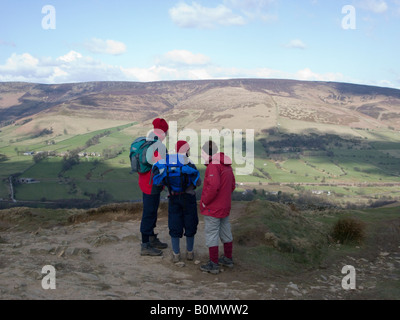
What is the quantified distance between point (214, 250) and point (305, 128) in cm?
9458

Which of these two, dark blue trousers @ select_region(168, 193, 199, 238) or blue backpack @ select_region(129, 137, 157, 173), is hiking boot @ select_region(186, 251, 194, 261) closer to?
dark blue trousers @ select_region(168, 193, 199, 238)

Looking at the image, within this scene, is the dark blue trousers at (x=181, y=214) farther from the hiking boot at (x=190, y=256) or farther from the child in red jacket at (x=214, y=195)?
the hiking boot at (x=190, y=256)

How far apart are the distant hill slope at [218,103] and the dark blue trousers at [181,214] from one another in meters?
85.6

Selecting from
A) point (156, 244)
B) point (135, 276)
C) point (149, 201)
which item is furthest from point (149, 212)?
point (135, 276)

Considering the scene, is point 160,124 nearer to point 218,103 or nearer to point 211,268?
point 211,268

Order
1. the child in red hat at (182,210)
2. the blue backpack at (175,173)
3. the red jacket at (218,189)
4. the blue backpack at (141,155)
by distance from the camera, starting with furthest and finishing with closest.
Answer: the blue backpack at (141,155), the child in red hat at (182,210), the blue backpack at (175,173), the red jacket at (218,189)

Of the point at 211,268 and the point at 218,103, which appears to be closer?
the point at 211,268

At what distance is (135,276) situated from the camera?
6559mm

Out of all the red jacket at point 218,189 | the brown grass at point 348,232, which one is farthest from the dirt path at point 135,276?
the red jacket at point 218,189

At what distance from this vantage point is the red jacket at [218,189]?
7070 millimetres

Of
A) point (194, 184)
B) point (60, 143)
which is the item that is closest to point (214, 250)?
point (194, 184)

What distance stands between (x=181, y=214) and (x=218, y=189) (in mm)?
1153

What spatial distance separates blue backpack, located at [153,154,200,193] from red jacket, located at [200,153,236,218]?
375 millimetres

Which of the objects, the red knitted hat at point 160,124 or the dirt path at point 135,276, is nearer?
the dirt path at point 135,276
